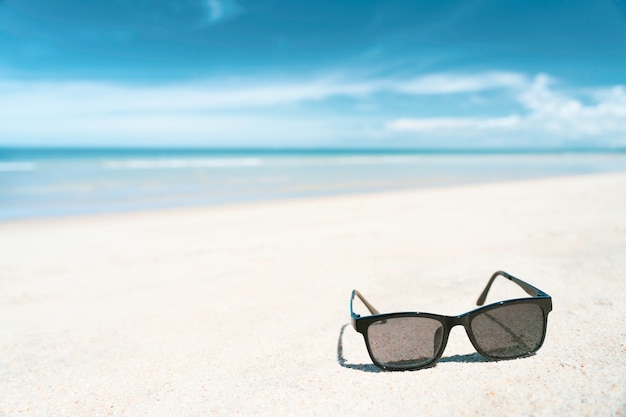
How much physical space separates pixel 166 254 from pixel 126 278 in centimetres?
103

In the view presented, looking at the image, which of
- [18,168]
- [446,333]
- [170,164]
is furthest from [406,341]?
[18,168]

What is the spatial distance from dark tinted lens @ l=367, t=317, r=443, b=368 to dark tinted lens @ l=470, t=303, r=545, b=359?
0.65ft

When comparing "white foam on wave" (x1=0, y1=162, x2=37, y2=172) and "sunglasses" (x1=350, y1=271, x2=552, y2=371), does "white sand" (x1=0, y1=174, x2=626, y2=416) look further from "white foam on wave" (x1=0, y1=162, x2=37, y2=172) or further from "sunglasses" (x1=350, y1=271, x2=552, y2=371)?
"white foam on wave" (x1=0, y1=162, x2=37, y2=172)

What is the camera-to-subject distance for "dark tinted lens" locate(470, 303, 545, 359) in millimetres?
1901

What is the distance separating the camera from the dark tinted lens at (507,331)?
190 cm

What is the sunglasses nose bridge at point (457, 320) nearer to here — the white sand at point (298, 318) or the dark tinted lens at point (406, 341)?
the dark tinted lens at point (406, 341)

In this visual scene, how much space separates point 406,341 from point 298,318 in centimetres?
100

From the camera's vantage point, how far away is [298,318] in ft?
8.90

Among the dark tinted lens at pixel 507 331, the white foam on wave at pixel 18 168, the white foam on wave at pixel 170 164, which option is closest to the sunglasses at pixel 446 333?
the dark tinted lens at pixel 507 331

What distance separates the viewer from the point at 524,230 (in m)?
4.84

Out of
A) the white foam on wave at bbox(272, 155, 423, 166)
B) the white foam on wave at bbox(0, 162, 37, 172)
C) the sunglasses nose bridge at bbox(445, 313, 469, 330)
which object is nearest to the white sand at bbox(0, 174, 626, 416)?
the sunglasses nose bridge at bbox(445, 313, 469, 330)

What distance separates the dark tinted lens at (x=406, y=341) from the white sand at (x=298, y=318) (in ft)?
0.24

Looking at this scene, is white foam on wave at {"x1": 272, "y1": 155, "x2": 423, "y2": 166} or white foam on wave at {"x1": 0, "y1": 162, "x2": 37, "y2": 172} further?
white foam on wave at {"x1": 272, "y1": 155, "x2": 423, "y2": 166}

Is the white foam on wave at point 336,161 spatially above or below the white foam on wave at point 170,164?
above
